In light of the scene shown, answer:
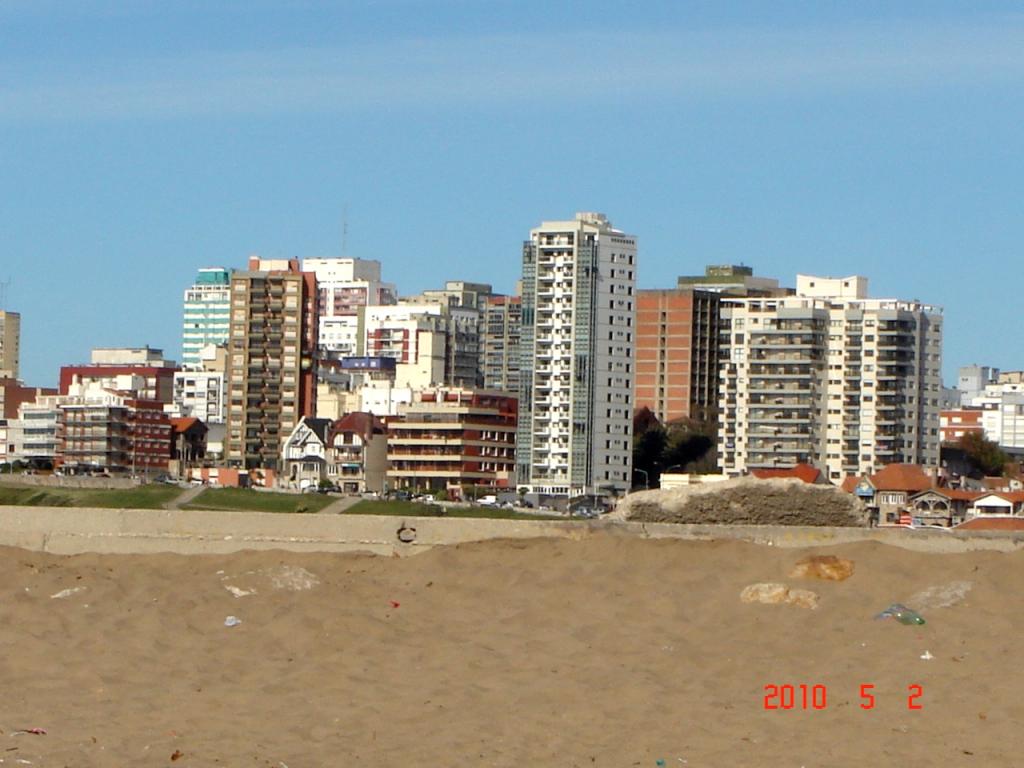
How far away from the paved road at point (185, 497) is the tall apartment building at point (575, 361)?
2630cm

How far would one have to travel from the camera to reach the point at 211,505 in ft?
313

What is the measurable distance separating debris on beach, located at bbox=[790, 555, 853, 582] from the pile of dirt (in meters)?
2.00

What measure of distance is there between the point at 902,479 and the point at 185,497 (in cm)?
4157

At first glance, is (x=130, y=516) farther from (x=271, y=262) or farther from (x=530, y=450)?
(x=271, y=262)

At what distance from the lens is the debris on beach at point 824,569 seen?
1969cm

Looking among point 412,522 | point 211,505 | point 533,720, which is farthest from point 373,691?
point 211,505

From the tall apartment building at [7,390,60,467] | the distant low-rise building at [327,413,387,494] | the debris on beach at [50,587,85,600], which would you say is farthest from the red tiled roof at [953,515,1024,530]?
the tall apartment building at [7,390,60,467]

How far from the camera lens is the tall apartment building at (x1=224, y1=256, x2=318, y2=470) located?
14575 centimetres

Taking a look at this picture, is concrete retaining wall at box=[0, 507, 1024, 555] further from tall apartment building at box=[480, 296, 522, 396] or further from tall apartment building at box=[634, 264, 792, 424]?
tall apartment building at box=[480, 296, 522, 396]

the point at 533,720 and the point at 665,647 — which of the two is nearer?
the point at 533,720

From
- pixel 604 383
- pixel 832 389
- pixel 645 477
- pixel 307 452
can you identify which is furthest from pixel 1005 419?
pixel 307 452

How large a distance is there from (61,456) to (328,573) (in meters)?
130

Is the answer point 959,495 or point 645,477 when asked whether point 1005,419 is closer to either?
point 645,477

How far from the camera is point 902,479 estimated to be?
11606 cm
